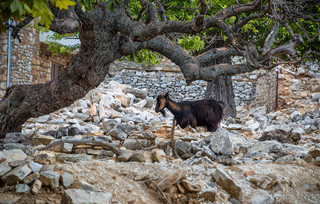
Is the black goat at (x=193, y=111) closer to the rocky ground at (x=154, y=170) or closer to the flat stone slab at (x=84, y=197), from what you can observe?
the rocky ground at (x=154, y=170)

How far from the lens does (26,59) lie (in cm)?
1247

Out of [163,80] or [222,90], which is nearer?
[222,90]

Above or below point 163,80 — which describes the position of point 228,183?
below

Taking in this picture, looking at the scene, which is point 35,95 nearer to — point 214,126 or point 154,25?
point 154,25

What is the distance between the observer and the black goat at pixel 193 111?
552 cm

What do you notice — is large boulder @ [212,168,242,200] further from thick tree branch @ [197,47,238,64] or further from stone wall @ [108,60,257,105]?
stone wall @ [108,60,257,105]

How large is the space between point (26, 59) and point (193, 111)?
29.9ft

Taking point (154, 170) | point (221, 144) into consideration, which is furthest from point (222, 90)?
point (154, 170)

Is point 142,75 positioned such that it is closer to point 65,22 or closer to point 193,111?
point 193,111

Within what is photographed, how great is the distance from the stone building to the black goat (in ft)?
27.2

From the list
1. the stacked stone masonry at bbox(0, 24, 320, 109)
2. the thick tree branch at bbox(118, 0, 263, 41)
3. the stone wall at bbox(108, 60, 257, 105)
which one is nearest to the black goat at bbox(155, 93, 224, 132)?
the thick tree branch at bbox(118, 0, 263, 41)

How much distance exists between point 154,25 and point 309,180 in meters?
2.97

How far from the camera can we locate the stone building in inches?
452

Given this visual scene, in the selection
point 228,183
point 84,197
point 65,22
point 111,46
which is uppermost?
point 65,22
